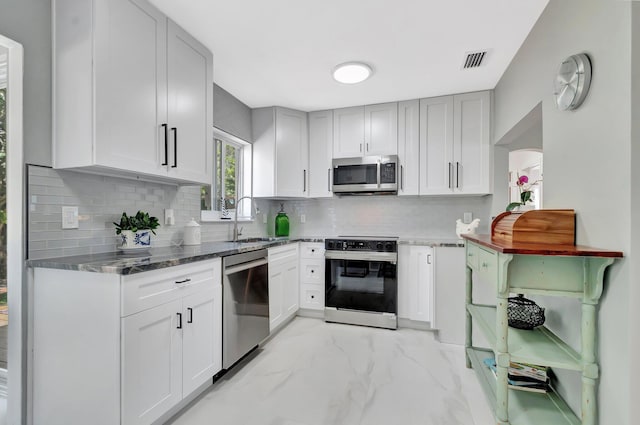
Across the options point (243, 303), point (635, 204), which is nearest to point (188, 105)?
point (243, 303)

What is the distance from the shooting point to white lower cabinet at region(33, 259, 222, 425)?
4.40 ft

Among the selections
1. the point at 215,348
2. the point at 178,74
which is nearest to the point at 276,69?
the point at 178,74

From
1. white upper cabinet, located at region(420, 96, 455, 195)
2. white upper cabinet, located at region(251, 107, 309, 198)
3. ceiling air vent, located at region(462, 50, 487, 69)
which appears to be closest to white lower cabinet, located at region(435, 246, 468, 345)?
white upper cabinet, located at region(420, 96, 455, 195)

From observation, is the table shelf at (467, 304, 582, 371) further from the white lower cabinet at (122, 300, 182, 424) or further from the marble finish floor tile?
the white lower cabinet at (122, 300, 182, 424)

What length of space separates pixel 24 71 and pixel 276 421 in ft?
7.37

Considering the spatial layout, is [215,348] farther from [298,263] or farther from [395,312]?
[395,312]

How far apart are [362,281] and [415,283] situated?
54 centimetres

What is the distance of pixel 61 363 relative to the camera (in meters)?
1.43

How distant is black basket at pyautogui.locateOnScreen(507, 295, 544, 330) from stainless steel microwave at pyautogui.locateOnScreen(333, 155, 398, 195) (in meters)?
1.79

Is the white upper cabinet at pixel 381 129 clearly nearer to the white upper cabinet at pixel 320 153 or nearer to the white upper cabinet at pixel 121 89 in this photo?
the white upper cabinet at pixel 320 153

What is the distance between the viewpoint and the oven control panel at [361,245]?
10.0 feet

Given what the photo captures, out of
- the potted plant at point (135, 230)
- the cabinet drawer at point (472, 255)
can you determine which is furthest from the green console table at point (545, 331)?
the potted plant at point (135, 230)

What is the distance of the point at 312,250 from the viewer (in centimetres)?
340

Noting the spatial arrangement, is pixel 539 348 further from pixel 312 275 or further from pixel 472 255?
pixel 312 275
